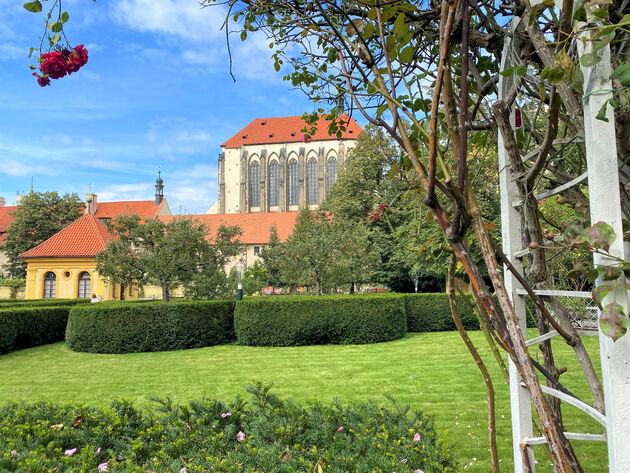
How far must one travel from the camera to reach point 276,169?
63062 mm

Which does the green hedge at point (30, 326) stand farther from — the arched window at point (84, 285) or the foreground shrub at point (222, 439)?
the foreground shrub at point (222, 439)

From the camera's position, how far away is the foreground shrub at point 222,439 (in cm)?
213

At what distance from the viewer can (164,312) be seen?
512 inches

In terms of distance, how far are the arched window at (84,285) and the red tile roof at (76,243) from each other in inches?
49.4

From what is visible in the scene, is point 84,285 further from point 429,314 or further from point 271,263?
point 429,314

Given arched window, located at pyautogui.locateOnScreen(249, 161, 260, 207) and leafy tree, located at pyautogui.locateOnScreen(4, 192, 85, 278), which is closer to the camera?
leafy tree, located at pyautogui.locateOnScreen(4, 192, 85, 278)

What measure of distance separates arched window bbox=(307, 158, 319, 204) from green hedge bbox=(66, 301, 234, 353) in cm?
4830

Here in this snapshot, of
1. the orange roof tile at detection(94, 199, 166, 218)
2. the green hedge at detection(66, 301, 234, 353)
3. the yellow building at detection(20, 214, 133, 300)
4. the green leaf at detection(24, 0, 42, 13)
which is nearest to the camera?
the green leaf at detection(24, 0, 42, 13)

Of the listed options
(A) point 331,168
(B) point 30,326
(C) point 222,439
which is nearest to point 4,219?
(A) point 331,168

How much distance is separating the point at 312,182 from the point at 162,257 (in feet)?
156

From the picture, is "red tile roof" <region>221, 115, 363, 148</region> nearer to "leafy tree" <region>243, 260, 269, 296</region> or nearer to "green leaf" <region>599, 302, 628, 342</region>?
"leafy tree" <region>243, 260, 269, 296</region>

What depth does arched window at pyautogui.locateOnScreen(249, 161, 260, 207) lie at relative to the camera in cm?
6281

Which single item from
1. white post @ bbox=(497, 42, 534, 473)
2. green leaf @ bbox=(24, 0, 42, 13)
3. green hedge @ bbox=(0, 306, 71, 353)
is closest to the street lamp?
green hedge @ bbox=(0, 306, 71, 353)

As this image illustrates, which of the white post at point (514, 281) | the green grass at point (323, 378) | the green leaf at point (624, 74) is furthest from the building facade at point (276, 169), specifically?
the green leaf at point (624, 74)
